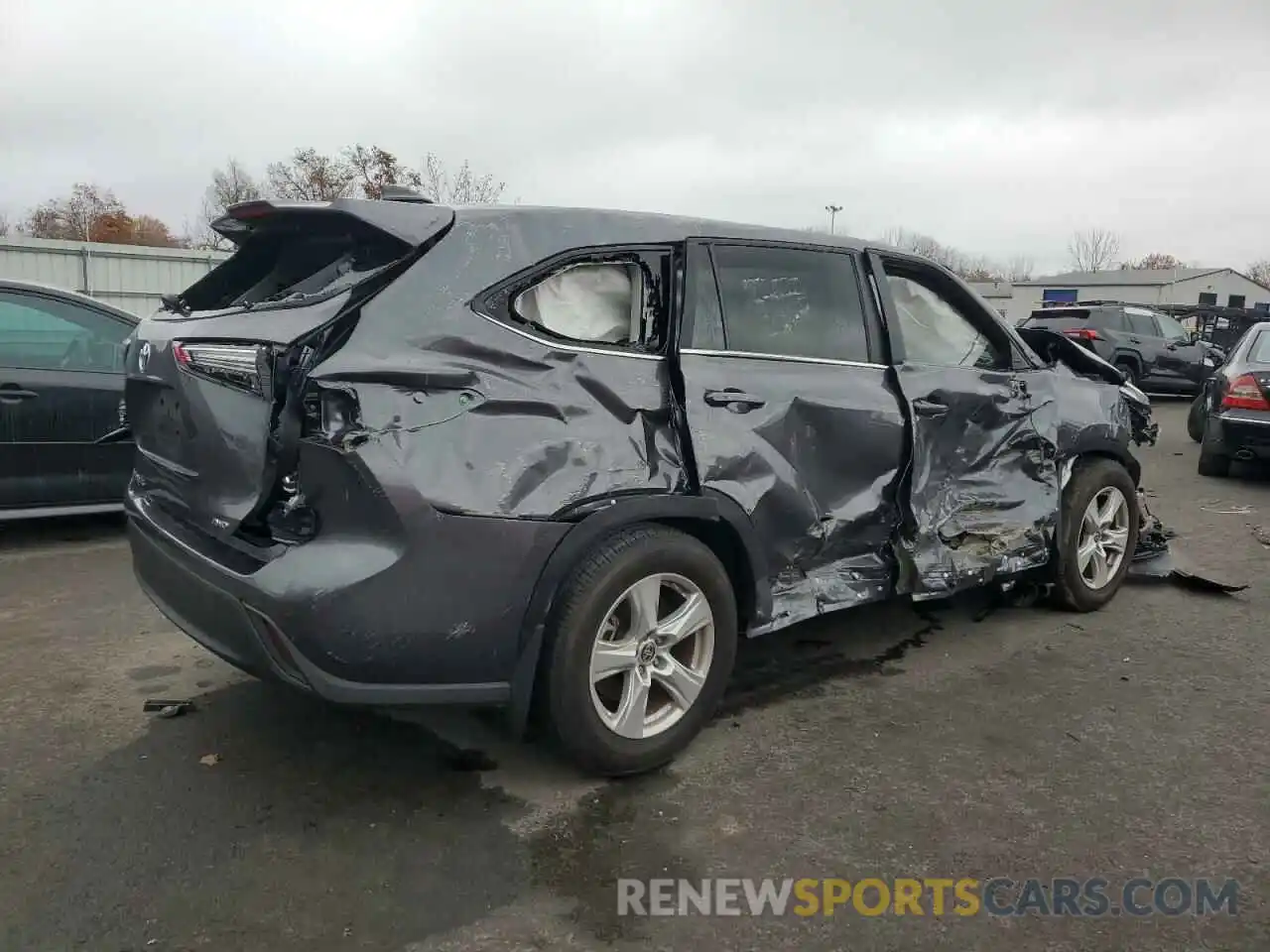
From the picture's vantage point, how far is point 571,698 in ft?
9.74

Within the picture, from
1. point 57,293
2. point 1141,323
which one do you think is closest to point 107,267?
point 57,293

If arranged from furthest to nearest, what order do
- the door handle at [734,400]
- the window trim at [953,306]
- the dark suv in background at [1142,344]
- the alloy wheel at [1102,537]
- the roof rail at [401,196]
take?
the dark suv in background at [1142,344], the alloy wheel at [1102,537], the window trim at [953,306], the door handle at [734,400], the roof rail at [401,196]

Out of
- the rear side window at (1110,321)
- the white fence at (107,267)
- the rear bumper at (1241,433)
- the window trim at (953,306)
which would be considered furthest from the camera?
the rear side window at (1110,321)

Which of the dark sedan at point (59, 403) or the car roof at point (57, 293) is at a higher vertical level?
the car roof at point (57, 293)

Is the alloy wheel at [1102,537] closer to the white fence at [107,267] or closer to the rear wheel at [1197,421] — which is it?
the rear wheel at [1197,421]

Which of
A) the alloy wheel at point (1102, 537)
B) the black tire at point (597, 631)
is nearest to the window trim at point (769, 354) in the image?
the black tire at point (597, 631)

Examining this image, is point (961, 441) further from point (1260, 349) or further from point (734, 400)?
point (1260, 349)

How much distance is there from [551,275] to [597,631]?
1.15m

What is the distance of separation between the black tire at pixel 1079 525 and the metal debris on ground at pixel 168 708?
4.06 m

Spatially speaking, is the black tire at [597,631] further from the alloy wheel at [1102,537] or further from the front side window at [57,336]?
the front side window at [57,336]

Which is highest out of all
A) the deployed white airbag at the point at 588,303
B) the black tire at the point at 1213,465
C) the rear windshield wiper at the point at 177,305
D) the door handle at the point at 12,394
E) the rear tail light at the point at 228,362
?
the deployed white airbag at the point at 588,303

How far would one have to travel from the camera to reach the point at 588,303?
319 cm

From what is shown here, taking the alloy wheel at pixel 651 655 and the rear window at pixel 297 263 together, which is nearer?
the rear window at pixel 297 263

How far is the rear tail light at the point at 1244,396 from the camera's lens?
860cm
